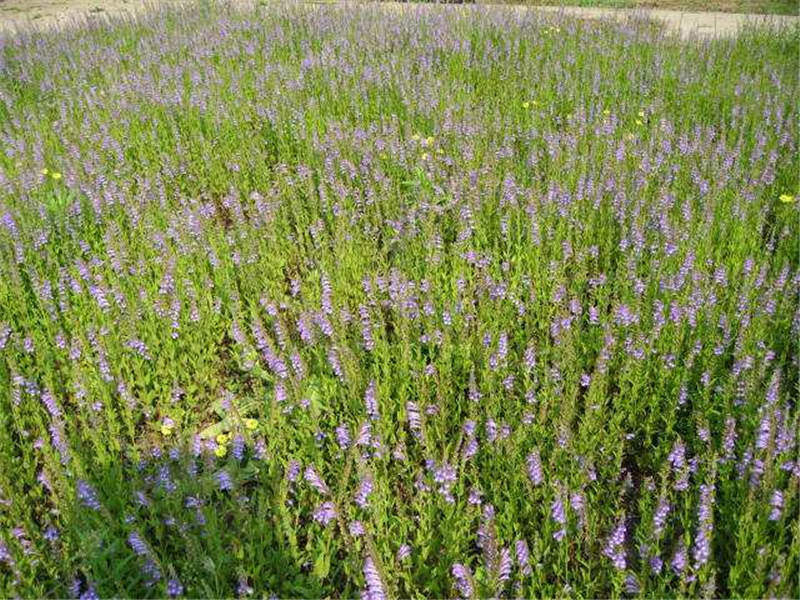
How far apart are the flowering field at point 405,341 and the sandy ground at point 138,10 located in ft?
14.3

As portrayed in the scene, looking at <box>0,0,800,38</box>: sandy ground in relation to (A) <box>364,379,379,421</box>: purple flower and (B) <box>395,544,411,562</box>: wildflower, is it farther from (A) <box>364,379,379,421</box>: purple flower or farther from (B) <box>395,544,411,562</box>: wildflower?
(B) <box>395,544,411,562</box>: wildflower

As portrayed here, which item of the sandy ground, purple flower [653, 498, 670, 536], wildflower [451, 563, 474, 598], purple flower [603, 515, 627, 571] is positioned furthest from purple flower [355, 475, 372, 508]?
the sandy ground

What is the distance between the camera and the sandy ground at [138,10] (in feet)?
31.7

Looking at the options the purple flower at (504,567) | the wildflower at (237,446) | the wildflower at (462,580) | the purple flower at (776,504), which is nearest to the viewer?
the wildflower at (462,580)

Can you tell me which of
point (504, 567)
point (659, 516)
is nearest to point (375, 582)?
point (504, 567)

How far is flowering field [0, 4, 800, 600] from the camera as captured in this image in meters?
2.23

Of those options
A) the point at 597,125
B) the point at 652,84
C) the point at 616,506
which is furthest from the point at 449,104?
the point at 616,506

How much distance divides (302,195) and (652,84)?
12.7 ft

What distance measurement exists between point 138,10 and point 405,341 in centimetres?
1165

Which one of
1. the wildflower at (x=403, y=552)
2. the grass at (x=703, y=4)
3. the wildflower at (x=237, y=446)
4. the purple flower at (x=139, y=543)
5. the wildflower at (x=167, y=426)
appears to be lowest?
the wildflower at (x=403, y=552)

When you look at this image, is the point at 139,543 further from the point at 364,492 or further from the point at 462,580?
the point at 462,580

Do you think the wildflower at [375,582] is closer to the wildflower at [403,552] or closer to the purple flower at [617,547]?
the wildflower at [403,552]

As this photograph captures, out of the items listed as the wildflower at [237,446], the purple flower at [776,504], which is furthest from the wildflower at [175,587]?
the purple flower at [776,504]

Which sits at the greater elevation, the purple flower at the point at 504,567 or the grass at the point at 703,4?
the grass at the point at 703,4
